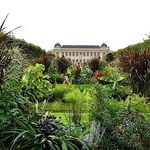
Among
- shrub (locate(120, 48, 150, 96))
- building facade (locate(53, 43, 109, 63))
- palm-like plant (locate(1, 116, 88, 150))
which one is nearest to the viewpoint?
palm-like plant (locate(1, 116, 88, 150))

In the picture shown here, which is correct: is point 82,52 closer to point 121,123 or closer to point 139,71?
point 139,71

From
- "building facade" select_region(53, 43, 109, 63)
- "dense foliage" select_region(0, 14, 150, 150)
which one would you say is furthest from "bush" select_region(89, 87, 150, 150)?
"building facade" select_region(53, 43, 109, 63)

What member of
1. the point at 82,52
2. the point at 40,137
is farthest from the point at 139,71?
the point at 82,52

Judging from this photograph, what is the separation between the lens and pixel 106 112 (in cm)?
689

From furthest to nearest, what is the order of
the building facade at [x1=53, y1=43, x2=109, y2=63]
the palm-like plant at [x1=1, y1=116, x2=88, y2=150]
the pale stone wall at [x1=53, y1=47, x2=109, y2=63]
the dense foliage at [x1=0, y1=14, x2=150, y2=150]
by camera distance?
1. the pale stone wall at [x1=53, y1=47, x2=109, y2=63]
2. the building facade at [x1=53, y1=43, x2=109, y2=63]
3. the dense foliage at [x1=0, y1=14, x2=150, y2=150]
4. the palm-like plant at [x1=1, y1=116, x2=88, y2=150]

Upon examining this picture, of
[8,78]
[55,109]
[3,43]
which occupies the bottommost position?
[55,109]

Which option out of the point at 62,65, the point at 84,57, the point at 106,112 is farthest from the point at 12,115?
the point at 84,57

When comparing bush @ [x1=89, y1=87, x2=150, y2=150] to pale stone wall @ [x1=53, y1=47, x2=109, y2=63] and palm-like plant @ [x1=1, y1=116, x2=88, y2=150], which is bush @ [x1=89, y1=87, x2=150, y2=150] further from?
pale stone wall @ [x1=53, y1=47, x2=109, y2=63]

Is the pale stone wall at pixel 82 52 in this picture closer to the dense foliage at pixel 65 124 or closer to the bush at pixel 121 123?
the bush at pixel 121 123

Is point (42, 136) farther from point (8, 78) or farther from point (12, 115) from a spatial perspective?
point (8, 78)

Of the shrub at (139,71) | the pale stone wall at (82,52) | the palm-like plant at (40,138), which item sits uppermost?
the pale stone wall at (82,52)

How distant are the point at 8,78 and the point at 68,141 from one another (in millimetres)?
1157

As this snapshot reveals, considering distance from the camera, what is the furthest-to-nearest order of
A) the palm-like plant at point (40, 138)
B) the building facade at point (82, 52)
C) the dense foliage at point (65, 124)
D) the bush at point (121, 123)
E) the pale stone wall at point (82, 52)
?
the pale stone wall at point (82, 52) < the building facade at point (82, 52) < the bush at point (121, 123) < the dense foliage at point (65, 124) < the palm-like plant at point (40, 138)

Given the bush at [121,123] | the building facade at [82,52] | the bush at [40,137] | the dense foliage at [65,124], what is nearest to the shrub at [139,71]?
the dense foliage at [65,124]
